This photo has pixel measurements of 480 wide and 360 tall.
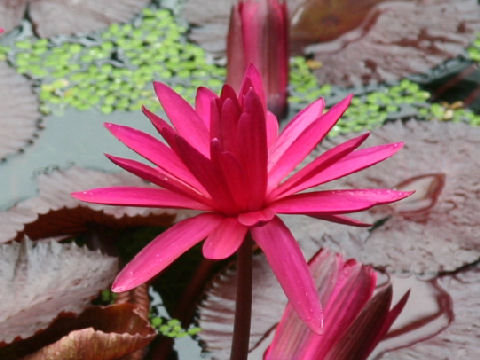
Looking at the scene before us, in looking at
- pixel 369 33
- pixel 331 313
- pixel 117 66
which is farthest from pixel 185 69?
pixel 331 313

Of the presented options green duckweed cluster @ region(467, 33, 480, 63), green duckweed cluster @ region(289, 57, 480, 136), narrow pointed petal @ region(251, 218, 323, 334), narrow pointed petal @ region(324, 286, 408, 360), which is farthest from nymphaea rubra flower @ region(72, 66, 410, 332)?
green duckweed cluster @ region(467, 33, 480, 63)

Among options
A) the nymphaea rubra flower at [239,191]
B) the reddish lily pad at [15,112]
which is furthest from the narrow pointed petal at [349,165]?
the reddish lily pad at [15,112]

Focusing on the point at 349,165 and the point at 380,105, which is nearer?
the point at 349,165

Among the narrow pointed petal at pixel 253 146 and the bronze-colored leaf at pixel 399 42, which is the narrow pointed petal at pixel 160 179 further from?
the bronze-colored leaf at pixel 399 42

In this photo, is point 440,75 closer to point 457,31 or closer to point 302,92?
point 457,31

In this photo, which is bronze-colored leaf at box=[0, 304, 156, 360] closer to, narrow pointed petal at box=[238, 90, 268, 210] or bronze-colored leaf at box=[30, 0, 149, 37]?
narrow pointed petal at box=[238, 90, 268, 210]

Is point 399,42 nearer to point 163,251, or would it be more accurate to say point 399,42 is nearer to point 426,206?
point 426,206

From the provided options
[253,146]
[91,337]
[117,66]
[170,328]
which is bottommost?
[170,328]
